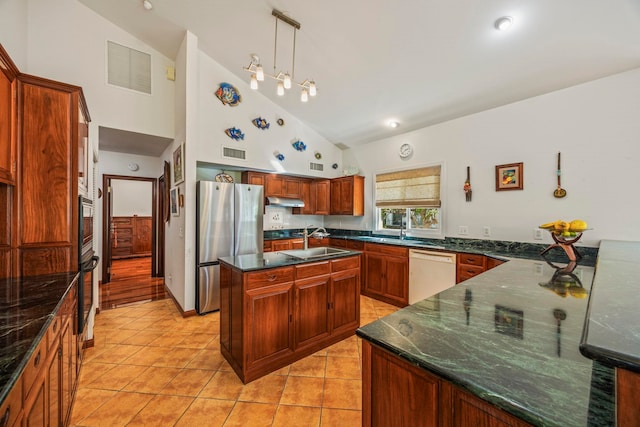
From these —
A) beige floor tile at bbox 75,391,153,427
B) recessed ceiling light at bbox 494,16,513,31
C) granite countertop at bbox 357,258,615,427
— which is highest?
recessed ceiling light at bbox 494,16,513,31

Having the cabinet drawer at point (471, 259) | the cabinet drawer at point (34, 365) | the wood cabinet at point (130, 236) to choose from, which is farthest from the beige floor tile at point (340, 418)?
the wood cabinet at point (130, 236)

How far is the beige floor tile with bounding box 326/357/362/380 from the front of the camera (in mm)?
2143

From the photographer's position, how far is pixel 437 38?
2.55m

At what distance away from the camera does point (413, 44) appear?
106 inches

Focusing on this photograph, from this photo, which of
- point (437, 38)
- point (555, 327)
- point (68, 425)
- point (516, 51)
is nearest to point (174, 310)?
point (68, 425)

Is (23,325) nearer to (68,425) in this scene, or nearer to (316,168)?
(68,425)

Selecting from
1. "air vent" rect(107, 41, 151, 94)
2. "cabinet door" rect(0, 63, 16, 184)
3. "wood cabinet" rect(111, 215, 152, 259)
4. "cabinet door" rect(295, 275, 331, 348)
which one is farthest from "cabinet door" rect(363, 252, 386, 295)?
"wood cabinet" rect(111, 215, 152, 259)

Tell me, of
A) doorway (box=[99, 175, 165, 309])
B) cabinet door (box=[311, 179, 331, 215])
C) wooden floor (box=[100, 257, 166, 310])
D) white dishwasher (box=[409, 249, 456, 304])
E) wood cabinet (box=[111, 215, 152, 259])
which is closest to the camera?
white dishwasher (box=[409, 249, 456, 304])

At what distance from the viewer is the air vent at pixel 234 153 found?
3.88 m

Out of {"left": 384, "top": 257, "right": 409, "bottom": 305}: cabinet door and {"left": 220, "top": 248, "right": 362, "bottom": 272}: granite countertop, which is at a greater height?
{"left": 220, "top": 248, "right": 362, "bottom": 272}: granite countertop

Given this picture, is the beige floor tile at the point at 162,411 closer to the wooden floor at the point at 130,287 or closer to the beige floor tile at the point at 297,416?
the beige floor tile at the point at 297,416

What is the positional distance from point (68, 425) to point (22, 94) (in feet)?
7.07

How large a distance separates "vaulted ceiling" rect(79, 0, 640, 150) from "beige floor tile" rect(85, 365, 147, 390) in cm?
363

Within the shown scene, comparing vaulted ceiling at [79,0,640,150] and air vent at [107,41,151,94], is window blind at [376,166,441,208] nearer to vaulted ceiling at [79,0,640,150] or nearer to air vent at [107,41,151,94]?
vaulted ceiling at [79,0,640,150]
